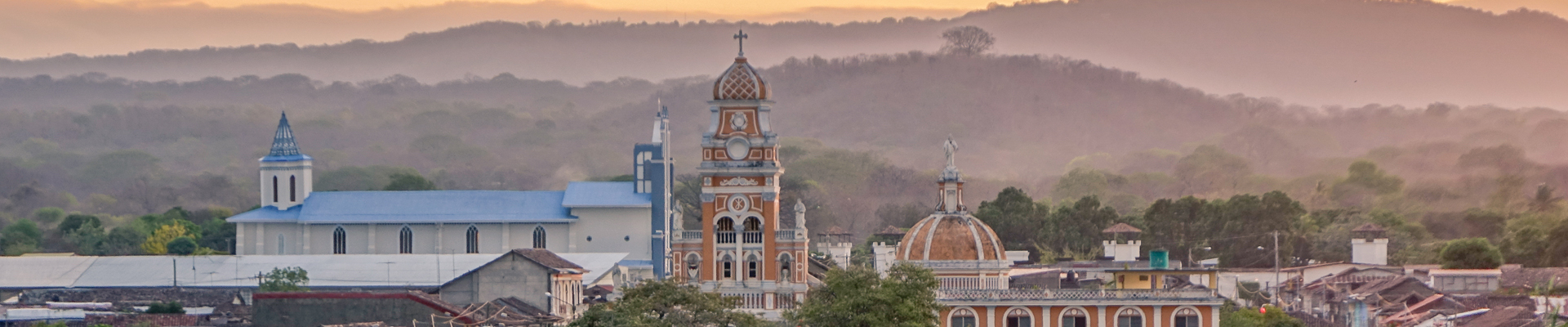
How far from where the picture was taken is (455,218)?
15000 centimetres

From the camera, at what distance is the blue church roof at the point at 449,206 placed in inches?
5802

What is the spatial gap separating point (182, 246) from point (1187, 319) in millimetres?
97731

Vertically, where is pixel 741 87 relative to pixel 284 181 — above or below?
above

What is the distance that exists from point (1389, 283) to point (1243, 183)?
82617mm

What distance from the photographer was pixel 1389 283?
107 meters

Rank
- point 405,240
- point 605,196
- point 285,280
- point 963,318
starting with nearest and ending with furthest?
point 963,318, point 285,280, point 605,196, point 405,240

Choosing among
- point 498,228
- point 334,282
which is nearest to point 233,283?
point 334,282

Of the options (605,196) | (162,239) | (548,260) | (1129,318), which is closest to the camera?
(1129,318)

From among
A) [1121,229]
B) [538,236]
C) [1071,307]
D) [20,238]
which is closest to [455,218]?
[538,236]

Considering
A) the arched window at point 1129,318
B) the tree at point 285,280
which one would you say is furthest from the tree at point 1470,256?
the tree at point 285,280

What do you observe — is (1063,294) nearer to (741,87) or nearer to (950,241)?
(950,241)

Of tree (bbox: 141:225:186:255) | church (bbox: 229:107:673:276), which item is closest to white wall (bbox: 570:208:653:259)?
church (bbox: 229:107:673:276)

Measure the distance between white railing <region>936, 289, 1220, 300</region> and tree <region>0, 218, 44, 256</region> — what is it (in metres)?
119

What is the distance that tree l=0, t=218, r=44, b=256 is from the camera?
180500 mm
